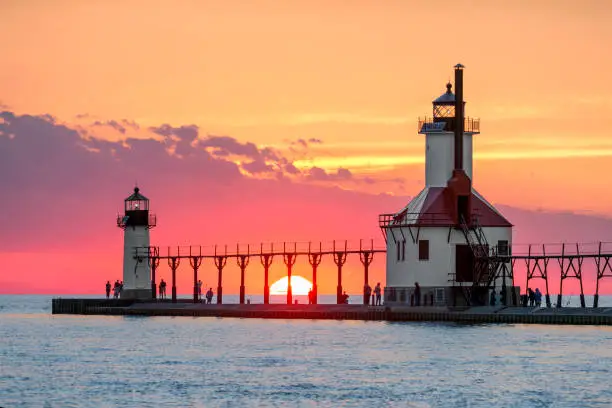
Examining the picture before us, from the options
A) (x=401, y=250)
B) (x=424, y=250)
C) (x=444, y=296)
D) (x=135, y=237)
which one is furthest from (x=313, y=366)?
(x=135, y=237)

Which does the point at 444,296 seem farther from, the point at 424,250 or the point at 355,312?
the point at 355,312

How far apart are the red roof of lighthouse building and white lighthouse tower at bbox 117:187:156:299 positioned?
81.3 ft

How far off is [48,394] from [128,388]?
3.19 m

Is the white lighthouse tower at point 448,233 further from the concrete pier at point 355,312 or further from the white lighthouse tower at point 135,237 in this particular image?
the white lighthouse tower at point 135,237

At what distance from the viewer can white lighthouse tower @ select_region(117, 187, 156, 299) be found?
115750 millimetres

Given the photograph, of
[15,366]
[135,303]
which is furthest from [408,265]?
[15,366]

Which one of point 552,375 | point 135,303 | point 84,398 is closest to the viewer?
point 84,398

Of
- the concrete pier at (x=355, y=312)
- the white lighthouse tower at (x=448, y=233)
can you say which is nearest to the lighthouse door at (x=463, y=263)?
the white lighthouse tower at (x=448, y=233)

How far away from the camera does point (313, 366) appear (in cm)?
6431

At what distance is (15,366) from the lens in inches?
2584

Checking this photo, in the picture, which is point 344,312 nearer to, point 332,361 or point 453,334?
point 453,334

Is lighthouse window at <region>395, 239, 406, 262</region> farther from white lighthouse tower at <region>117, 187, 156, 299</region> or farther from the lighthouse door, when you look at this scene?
white lighthouse tower at <region>117, 187, 156, 299</region>

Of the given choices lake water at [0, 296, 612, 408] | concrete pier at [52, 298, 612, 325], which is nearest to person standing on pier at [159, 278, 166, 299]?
concrete pier at [52, 298, 612, 325]

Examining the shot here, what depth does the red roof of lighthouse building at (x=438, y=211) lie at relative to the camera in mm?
96750
